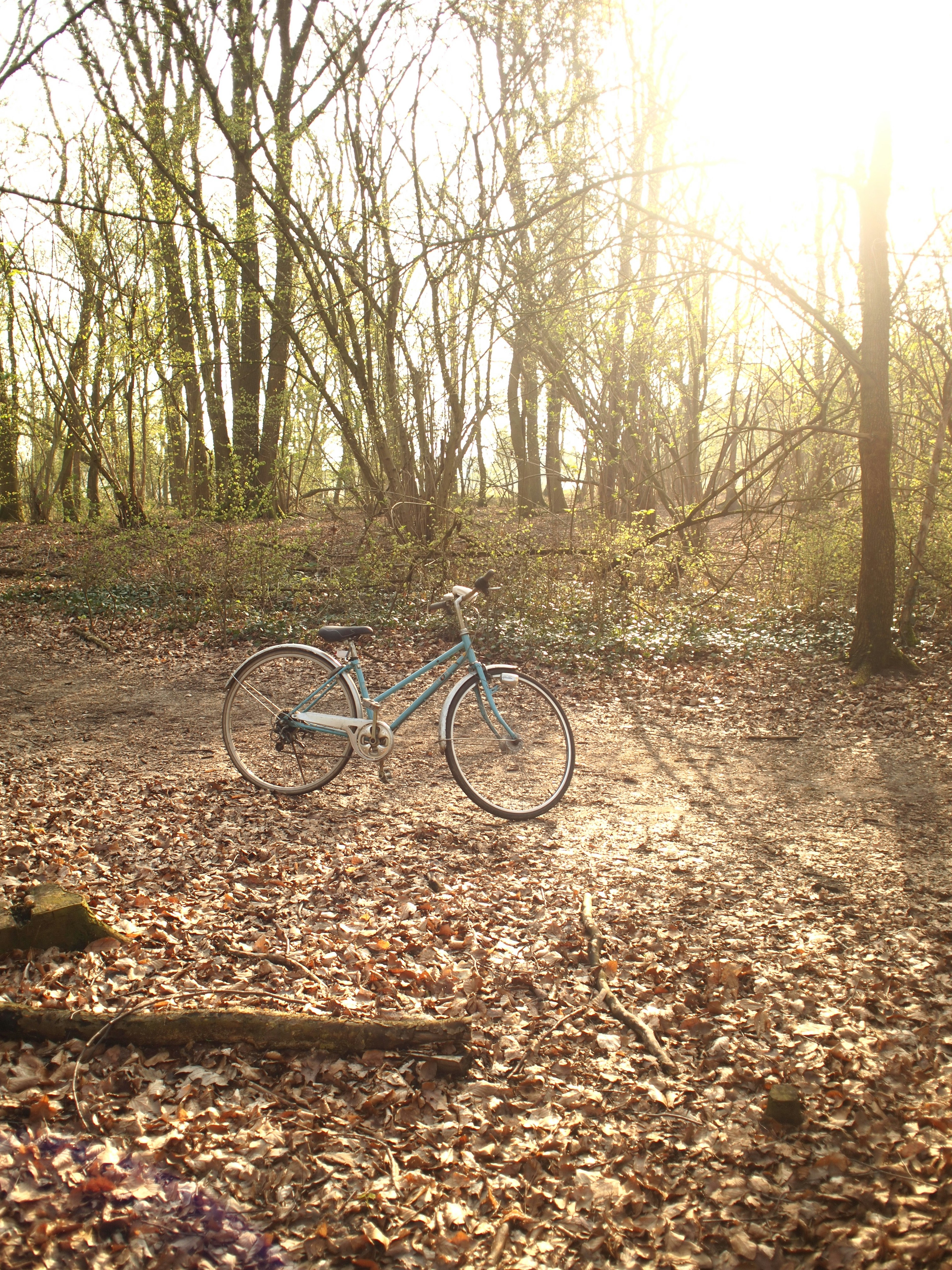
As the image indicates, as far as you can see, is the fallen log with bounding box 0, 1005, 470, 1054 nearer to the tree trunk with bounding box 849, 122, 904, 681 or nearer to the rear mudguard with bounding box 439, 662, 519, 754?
the rear mudguard with bounding box 439, 662, 519, 754

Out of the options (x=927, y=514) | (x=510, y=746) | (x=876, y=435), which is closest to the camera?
(x=510, y=746)

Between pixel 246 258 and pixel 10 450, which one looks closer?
pixel 246 258

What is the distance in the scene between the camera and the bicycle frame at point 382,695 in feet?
15.1

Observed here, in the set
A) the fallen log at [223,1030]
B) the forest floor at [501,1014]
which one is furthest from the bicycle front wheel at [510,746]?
the fallen log at [223,1030]

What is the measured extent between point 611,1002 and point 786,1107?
72cm

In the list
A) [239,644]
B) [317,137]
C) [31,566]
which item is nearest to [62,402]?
[31,566]

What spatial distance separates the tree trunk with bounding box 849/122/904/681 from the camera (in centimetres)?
689

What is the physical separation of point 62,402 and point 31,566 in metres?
3.53

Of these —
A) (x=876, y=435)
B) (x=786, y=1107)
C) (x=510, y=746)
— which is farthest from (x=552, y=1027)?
(x=876, y=435)

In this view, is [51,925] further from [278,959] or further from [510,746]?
[510,746]

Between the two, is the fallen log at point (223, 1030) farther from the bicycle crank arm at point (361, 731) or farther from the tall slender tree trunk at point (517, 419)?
the tall slender tree trunk at point (517, 419)

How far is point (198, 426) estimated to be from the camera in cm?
1470

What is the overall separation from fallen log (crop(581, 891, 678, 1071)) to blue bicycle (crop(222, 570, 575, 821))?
3.68ft

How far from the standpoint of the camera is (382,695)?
15.1 feet
